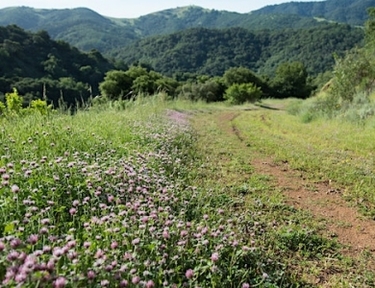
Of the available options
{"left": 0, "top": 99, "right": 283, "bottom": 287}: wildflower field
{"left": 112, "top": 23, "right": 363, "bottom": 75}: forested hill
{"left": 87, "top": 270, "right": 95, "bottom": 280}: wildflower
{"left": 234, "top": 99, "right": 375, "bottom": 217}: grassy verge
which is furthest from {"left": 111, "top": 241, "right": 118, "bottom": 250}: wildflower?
{"left": 112, "top": 23, "right": 363, "bottom": 75}: forested hill

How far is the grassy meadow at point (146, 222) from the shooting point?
199cm

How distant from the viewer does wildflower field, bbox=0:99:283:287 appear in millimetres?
1885

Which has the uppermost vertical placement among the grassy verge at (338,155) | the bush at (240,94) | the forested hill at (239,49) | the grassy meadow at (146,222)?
the forested hill at (239,49)

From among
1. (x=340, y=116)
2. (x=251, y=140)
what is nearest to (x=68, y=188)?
(x=251, y=140)

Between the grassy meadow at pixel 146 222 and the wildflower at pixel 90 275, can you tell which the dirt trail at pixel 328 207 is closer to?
the grassy meadow at pixel 146 222

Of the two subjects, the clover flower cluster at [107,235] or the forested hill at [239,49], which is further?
the forested hill at [239,49]

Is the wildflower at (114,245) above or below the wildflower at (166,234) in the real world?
above

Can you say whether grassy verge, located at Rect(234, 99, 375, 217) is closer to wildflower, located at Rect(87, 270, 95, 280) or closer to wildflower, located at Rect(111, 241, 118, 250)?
wildflower, located at Rect(111, 241, 118, 250)

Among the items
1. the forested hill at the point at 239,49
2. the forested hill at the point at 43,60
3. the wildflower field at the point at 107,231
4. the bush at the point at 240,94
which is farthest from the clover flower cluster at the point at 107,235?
the forested hill at the point at 239,49

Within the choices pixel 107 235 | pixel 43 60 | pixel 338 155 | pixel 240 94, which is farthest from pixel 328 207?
pixel 43 60

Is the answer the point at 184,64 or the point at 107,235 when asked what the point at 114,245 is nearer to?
the point at 107,235

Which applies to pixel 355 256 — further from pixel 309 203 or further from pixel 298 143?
pixel 298 143

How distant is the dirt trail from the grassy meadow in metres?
0.16

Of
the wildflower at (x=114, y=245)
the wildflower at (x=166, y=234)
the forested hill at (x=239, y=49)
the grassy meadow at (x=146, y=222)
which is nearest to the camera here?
the grassy meadow at (x=146, y=222)
